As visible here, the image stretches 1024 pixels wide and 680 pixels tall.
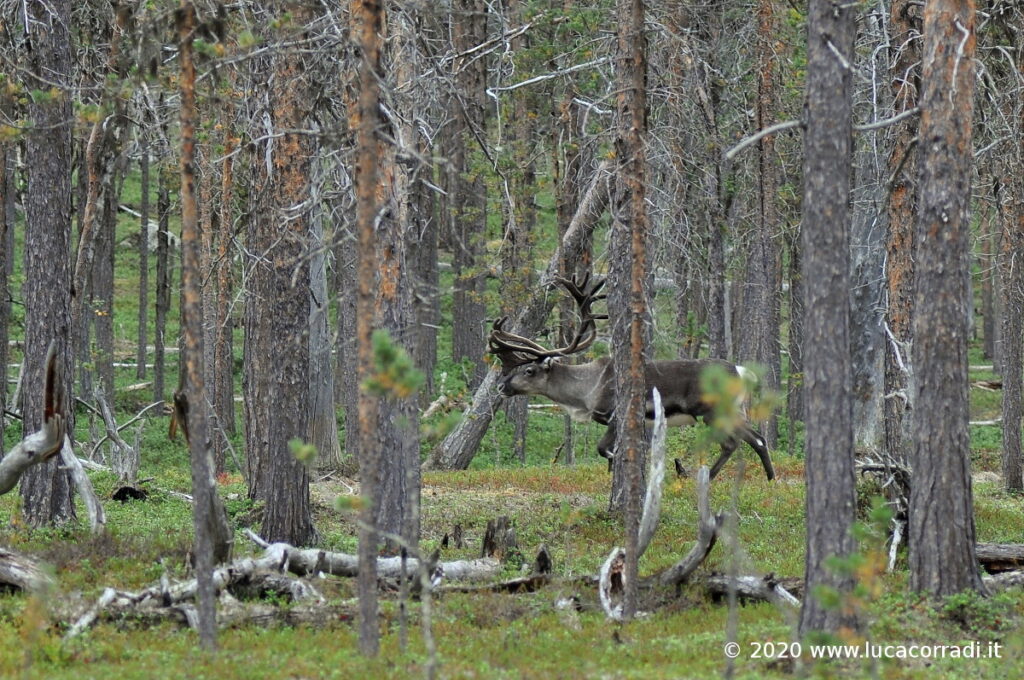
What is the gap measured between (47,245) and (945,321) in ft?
31.0

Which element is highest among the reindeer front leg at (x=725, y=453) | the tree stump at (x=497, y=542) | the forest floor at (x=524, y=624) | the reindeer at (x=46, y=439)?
the reindeer at (x=46, y=439)

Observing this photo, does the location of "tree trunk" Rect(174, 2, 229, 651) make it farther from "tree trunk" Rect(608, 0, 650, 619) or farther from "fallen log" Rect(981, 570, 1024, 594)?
"fallen log" Rect(981, 570, 1024, 594)

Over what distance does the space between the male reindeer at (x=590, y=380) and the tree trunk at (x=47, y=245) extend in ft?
20.7

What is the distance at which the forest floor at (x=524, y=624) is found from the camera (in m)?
8.67

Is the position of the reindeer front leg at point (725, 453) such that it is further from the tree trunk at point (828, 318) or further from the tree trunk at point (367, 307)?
the tree trunk at point (367, 307)

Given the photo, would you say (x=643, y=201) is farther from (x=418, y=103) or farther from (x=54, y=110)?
(x=54, y=110)

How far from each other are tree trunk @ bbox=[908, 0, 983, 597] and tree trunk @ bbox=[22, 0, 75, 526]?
895 centimetres

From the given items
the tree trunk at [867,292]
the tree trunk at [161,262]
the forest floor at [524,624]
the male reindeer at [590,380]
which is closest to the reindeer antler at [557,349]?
the male reindeer at [590,380]

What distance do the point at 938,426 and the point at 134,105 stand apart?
11737 millimetres

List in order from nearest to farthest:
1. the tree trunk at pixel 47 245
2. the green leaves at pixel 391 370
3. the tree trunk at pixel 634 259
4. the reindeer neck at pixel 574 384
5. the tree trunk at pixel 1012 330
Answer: the green leaves at pixel 391 370 < the tree trunk at pixel 634 259 < the tree trunk at pixel 47 245 < the reindeer neck at pixel 574 384 < the tree trunk at pixel 1012 330

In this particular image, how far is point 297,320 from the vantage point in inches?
500

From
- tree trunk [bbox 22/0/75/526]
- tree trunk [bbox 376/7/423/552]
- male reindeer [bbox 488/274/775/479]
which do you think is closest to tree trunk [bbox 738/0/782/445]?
male reindeer [bbox 488/274/775/479]

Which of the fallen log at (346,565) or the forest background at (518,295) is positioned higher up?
the forest background at (518,295)

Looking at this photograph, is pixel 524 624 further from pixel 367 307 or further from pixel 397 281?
pixel 397 281
